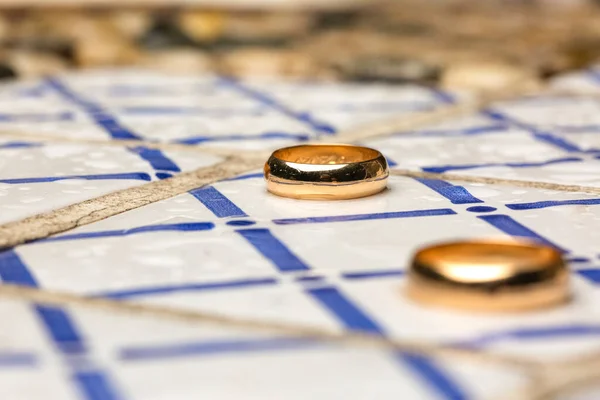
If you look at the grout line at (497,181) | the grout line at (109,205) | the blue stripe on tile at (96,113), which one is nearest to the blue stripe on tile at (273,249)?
the grout line at (109,205)

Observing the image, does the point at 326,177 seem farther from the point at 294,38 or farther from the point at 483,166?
the point at 294,38

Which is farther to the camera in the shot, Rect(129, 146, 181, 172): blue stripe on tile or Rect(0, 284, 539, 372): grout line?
Rect(129, 146, 181, 172): blue stripe on tile

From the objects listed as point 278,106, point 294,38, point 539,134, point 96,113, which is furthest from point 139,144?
point 294,38

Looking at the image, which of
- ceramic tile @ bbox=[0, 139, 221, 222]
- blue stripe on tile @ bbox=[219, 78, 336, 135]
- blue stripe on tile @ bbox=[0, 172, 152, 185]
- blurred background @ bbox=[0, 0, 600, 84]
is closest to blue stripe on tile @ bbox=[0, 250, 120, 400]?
ceramic tile @ bbox=[0, 139, 221, 222]

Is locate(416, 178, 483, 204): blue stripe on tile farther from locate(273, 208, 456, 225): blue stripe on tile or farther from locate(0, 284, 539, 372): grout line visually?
locate(0, 284, 539, 372): grout line

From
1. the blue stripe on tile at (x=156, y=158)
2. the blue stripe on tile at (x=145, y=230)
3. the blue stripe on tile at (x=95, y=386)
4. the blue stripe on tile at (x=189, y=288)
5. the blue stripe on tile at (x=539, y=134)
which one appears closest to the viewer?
the blue stripe on tile at (x=95, y=386)

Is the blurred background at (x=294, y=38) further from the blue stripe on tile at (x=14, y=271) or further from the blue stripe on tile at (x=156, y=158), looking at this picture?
the blue stripe on tile at (x=14, y=271)
